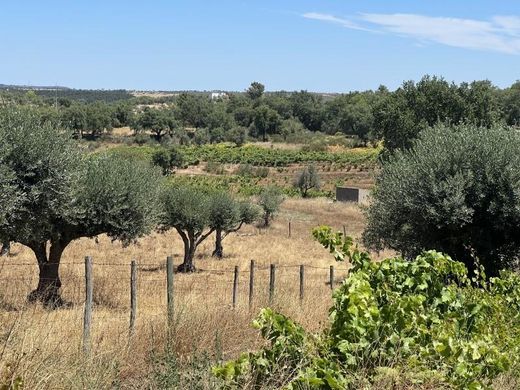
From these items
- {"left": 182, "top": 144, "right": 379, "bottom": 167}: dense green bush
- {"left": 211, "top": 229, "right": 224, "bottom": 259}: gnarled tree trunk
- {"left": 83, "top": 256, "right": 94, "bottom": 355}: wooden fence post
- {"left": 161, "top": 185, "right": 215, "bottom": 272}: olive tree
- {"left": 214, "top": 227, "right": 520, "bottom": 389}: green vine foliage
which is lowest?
{"left": 211, "top": 229, "right": 224, "bottom": 259}: gnarled tree trunk

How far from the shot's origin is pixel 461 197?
14008mm

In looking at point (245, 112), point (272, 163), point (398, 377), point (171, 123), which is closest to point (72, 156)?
point (398, 377)

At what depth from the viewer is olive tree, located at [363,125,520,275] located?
14008 millimetres

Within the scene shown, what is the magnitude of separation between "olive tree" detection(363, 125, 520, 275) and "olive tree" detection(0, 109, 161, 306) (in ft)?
25.7

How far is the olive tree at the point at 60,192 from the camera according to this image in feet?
46.0

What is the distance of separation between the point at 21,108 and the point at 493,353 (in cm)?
1427

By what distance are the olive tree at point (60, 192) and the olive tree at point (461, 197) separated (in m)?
7.83

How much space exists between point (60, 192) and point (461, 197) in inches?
391

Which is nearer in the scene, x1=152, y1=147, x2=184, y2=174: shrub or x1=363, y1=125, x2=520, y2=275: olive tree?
x1=363, y1=125, x2=520, y2=275: olive tree

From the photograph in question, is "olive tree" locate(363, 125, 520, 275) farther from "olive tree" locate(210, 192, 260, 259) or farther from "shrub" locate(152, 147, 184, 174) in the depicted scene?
"shrub" locate(152, 147, 184, 174)

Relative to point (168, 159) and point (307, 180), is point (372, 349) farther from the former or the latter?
point (168, 159)

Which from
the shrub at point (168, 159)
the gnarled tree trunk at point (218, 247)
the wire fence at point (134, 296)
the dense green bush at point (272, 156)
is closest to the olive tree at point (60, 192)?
the wire fence at point (134, 296)

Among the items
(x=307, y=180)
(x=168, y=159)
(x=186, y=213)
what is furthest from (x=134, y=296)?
(x=168, y=159)

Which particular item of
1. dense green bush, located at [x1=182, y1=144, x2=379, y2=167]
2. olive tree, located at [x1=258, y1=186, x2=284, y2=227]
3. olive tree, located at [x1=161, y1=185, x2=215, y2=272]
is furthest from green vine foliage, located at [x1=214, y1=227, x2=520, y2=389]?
dense green bush, located at [x1=182, y1=144, x2=379, y2=167]
